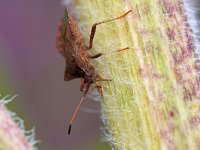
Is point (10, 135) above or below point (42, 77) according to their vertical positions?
above

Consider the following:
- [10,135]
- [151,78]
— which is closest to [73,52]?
[151,78]

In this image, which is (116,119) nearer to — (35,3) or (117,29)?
(117,29)

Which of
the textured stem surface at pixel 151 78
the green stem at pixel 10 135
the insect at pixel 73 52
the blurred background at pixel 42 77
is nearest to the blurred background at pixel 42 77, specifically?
the blurred background at pixel 42 77

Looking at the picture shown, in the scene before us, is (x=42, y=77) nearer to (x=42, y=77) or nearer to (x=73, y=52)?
(x=42, y=77)

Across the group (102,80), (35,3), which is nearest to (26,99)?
(35,3)

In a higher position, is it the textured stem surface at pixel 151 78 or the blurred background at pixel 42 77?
the textured stem surface at pixel 151 78

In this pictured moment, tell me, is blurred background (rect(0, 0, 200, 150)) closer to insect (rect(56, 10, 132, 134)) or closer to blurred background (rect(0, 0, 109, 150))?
blurred background (rect(0, 0, 109, 150))

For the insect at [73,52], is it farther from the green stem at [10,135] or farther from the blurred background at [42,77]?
the blurred background at [42,77]
